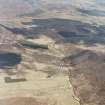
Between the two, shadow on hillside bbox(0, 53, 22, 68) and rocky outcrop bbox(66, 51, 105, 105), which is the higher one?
shadow on hillside bbox(0, 53, 22, 68)

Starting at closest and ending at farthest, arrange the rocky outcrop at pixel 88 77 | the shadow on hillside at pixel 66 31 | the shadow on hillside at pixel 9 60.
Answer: the rocky outcrop at pixel 88 77, the shadow on hillside at pixel 9 60, the shadow on hillside at pixel 66 31

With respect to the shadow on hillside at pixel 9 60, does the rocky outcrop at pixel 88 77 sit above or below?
below

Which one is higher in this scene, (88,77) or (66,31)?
(66,31)

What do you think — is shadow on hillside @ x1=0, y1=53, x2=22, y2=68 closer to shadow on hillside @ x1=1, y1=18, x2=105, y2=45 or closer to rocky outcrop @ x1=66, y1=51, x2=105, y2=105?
rocky outcrop @ x1=66, y1=51, x2=105, y2=105

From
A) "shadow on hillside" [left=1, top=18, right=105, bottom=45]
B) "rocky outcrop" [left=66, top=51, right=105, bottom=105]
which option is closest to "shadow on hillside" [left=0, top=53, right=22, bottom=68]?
"rocky outcrop" [left=66, top=51, right=105, bottom=105]

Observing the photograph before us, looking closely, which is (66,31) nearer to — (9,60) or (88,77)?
(9,60)

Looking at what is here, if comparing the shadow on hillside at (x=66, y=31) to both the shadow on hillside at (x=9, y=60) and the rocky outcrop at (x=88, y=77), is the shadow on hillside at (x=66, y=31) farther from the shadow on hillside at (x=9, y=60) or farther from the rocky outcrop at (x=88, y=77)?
the shadow on hillside at (x=9, y=60)

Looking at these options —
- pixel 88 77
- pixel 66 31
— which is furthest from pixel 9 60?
pixel 66 31

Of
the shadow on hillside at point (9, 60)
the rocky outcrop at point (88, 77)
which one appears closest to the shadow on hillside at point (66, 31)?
the rocky outcrop at point (88, 77)
